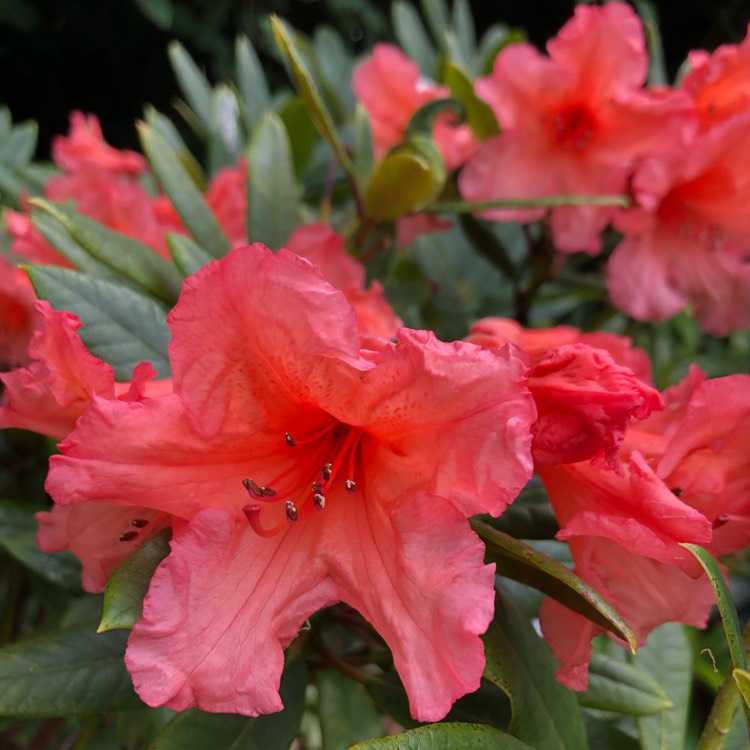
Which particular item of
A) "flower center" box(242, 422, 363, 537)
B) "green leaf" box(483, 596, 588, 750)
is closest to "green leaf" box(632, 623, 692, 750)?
"green leaf" box(483, 596, 588, 750)

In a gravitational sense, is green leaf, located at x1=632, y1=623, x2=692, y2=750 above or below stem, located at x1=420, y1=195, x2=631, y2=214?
below

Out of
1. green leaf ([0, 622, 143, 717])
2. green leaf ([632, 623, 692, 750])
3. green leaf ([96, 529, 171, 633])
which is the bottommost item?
green leaf ([632, 623, 692, 750])

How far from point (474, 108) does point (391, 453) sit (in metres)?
0.69

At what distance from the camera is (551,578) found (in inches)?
21.6

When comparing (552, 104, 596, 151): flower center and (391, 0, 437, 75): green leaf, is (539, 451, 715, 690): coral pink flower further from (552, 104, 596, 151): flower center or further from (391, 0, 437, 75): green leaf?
(391, 0, 437, 75): green leaf

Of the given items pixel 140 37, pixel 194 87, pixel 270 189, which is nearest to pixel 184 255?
pixel 270 189

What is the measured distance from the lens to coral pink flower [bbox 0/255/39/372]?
90 cm

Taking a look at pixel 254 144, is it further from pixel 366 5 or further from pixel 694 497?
pixel 366 5

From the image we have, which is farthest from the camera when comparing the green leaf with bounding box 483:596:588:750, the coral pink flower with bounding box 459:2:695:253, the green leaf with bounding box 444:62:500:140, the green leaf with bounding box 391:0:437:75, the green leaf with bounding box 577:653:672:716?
the green leaf with bounding box 391:0:437:75

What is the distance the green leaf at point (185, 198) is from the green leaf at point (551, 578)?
503 mm

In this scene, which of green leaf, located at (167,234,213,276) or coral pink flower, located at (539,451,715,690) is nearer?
coral pink flower, located at (539,451,715,690)

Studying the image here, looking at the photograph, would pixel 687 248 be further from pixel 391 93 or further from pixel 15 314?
pixel 15 314

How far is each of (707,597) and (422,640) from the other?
26 cm

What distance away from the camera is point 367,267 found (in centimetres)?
104
